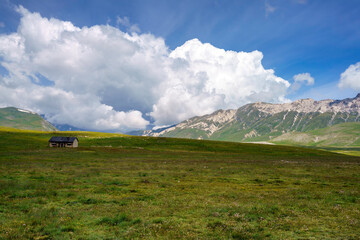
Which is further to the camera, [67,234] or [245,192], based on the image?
[245,192]

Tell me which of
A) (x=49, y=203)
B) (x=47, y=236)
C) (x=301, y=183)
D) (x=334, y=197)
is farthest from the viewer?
→ (x=301, y=183)

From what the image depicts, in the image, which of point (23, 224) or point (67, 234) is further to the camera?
point (23, 224)

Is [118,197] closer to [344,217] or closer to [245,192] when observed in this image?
[245,192]

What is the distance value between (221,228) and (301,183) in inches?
880

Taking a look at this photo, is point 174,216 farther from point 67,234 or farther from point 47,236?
point 47,236

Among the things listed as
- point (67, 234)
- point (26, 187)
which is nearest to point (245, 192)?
point (67, 234)

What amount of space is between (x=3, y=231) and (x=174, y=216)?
31.8ft

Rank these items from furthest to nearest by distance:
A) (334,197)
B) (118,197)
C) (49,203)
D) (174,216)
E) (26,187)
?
1. (26,187)
2. (334,197)
3. (118,197)
4. (49,203)
5. (174,216)

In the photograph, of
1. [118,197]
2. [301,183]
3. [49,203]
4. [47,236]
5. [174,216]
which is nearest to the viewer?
[47,236]

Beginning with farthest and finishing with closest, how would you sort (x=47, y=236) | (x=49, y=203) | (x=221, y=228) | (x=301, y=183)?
(x=301, y=183), (x=49, y=203), (x=221, y=228), (x=47, y=236)

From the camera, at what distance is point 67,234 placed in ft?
36.6

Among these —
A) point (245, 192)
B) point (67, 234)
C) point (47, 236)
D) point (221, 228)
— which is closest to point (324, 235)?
point (221, 228)

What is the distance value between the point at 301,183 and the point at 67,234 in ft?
95.4

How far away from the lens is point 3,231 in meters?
11.2
